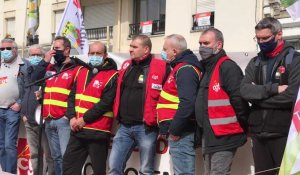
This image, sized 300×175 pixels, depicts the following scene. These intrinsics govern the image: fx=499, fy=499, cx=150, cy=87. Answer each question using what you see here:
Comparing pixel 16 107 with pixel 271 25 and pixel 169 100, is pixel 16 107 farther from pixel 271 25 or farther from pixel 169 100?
pixel 271 25

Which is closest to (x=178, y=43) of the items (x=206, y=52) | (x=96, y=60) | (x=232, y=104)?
(x=206, y=52)

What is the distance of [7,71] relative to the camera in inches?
270

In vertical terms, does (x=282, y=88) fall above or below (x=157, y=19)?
below

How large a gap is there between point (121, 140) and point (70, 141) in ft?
2.28

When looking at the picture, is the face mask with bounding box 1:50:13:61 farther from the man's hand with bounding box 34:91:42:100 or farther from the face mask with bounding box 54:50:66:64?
the face mask with bounding box 54:50:66:64

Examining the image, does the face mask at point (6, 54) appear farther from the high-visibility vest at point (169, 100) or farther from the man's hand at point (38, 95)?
the high-visibility vest at point (169, 100)

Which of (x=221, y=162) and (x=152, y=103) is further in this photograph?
(x=152, y=103)

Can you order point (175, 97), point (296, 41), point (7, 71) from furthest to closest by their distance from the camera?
point (296, 41), point (7, 71), point (175, 97)

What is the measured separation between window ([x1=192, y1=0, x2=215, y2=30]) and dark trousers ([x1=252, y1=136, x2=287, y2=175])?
1488 cm

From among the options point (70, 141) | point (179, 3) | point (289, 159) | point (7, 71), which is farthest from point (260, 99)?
point (179, 3)

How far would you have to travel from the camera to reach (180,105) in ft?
15.3

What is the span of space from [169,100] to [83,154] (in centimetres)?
138

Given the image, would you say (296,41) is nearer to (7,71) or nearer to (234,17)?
(234,17)

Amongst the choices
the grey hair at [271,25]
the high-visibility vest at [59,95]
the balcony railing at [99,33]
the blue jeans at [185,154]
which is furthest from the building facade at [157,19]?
the grey hair at [271,25]
